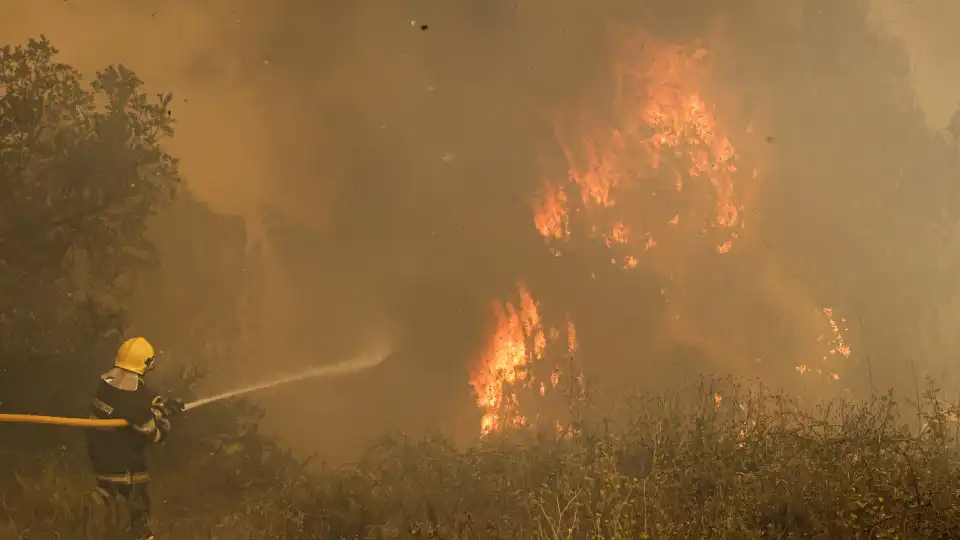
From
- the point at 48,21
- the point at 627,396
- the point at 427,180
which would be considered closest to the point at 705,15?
the point at 427,180

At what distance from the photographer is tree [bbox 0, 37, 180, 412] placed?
5.48 m

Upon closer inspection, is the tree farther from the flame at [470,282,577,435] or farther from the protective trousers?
Answer: the flame at [470,282,577,435]

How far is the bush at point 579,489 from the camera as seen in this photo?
153 inches

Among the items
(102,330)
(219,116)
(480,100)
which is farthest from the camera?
(480,100)

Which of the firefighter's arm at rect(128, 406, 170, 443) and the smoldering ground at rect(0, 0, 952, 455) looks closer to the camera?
the firefighter's arm at rect(128, 406, 170, 443)

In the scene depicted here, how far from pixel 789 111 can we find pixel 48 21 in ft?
33.5

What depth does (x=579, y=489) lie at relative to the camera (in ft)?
14.7

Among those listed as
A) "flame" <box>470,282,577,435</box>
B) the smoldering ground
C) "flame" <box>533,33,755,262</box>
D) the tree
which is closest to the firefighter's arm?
the tree

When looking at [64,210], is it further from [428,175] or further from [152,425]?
[428,175]

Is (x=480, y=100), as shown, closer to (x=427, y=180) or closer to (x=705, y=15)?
(x=427, y=180)

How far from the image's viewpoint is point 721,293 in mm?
8508

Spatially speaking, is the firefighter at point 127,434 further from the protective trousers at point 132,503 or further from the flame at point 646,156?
the flame at point 646,156

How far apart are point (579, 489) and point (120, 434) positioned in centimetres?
377

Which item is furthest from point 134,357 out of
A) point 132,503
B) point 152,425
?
point 132,503
